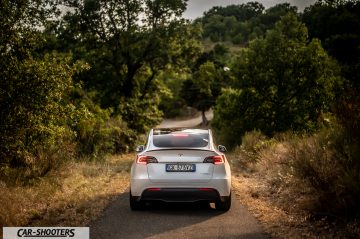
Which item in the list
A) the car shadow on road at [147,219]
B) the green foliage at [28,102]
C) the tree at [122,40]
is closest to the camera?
the car shadow on road at [147,219]

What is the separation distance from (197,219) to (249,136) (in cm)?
1548

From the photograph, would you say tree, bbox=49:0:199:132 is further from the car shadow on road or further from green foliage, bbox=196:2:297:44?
green foliage, bbox=196:2:297:44

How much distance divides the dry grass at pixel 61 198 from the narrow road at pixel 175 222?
501mm

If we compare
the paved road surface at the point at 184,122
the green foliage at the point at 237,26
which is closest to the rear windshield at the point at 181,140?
the paved road surface at the point at 184,122

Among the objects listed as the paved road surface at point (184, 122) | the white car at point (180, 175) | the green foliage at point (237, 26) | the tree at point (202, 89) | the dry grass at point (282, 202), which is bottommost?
the paved road surface at point (184, 122)

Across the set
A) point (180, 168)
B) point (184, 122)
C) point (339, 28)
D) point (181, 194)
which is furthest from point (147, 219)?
point (184, 122)

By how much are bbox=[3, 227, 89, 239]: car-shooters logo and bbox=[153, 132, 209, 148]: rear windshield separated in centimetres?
258

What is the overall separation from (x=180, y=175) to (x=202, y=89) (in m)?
67.2

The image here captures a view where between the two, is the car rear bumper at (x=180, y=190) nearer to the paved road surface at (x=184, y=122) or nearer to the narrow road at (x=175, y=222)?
the narrow road at (x=175, y=222)

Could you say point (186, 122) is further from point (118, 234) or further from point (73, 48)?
point (118, 234)

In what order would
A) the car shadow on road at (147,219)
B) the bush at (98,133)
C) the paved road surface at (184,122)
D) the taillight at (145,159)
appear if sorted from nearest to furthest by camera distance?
the car shadow on road at (147,219), the taillight at (145,159), the bush at (98,133), the paved road surface at (184,122)

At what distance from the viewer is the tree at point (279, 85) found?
30281 millimetres

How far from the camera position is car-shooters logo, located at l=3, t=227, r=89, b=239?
7371 mm

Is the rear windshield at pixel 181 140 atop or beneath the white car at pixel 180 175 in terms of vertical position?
atop
